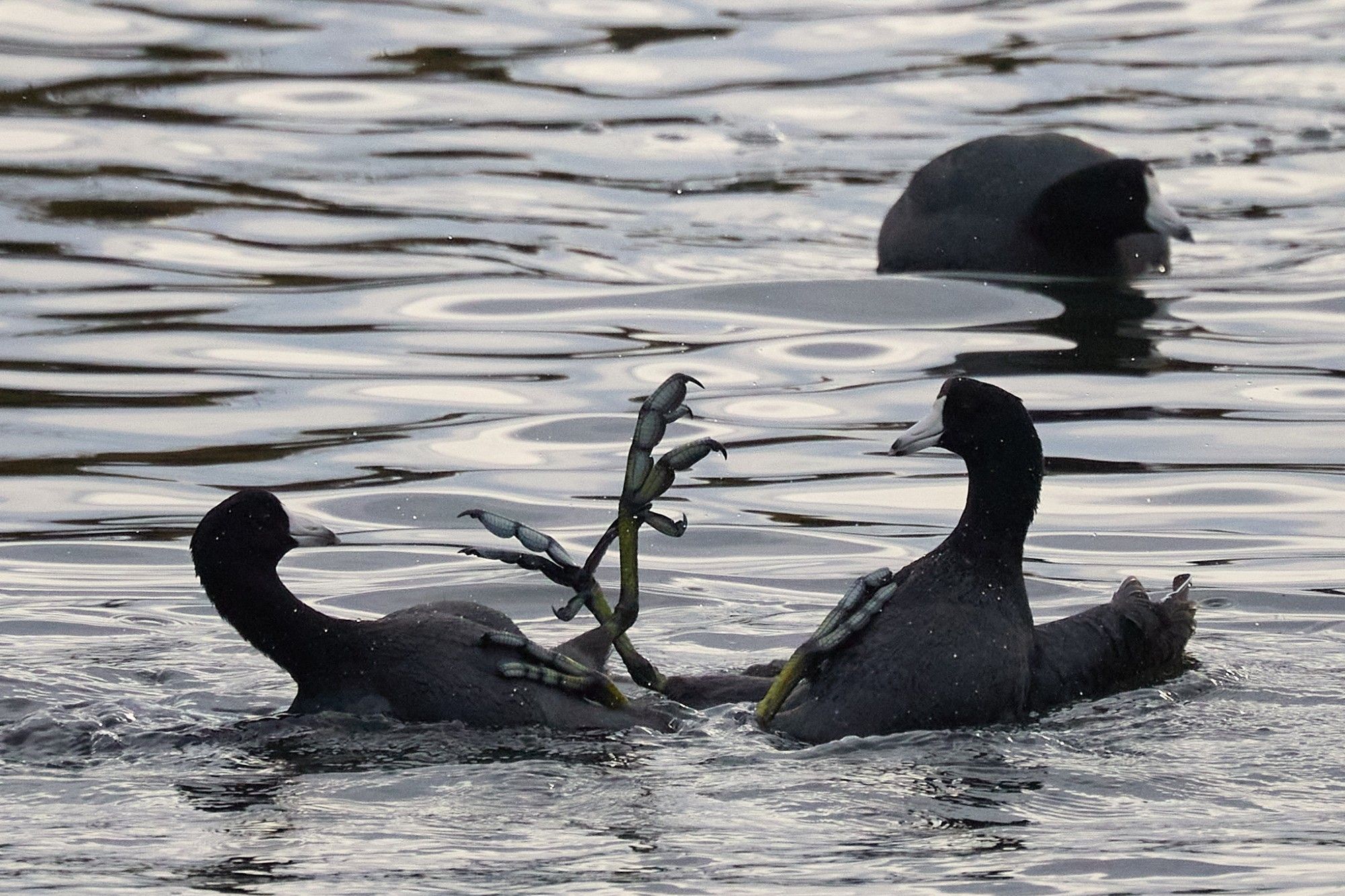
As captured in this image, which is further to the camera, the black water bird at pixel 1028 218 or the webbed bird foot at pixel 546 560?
the black water bird at pixel 1028 218

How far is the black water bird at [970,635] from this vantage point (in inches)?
196

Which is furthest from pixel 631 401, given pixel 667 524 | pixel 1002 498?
pixel 1002 498

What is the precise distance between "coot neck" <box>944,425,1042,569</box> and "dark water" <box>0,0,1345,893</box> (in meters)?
0.41

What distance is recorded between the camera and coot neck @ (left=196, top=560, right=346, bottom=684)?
16.7ft

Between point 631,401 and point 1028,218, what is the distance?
2707 mm

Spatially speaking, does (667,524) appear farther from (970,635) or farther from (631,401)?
(631,401)

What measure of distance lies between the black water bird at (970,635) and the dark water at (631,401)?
94mm

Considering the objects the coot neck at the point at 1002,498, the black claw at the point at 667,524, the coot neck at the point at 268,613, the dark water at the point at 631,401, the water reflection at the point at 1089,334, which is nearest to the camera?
the dark water at the point at 631,401

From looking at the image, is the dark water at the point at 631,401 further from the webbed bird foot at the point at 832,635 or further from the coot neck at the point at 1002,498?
the coot neck at the point at 1002,498

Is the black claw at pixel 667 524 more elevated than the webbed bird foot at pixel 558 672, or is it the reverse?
the black claw at pixel 667 524

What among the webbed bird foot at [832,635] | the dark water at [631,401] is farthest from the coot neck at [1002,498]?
the dark water at [631,401]

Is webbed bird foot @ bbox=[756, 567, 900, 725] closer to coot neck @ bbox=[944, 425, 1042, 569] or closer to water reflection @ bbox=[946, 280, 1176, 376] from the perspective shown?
coot neck @ bbox=[944, 425, 1042, 569]

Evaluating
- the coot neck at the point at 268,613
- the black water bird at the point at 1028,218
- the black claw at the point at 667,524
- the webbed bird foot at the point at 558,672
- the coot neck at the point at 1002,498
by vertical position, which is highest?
the black water bird at the point at 1028,218

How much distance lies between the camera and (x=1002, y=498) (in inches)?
209
